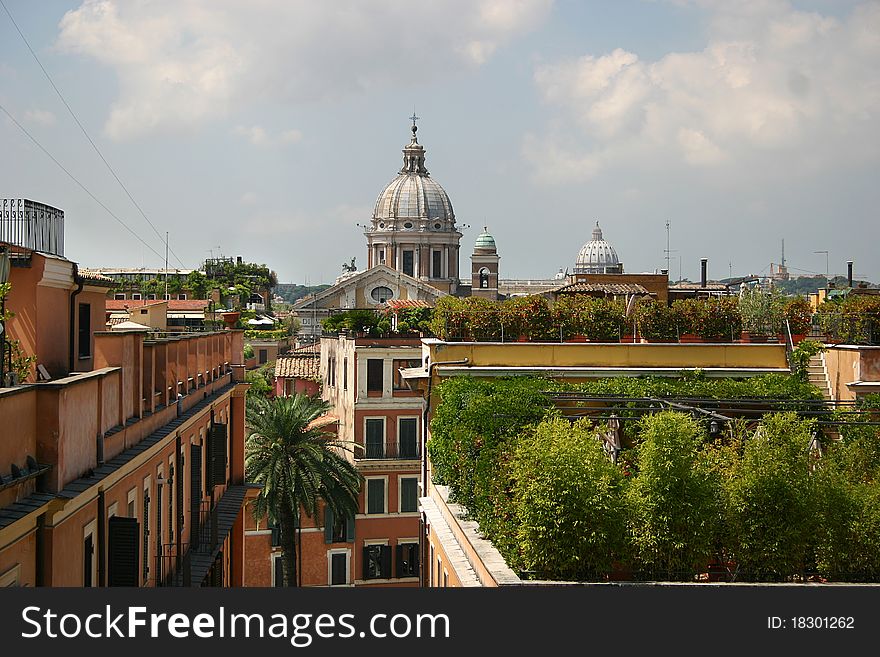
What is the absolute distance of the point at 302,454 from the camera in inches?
1147

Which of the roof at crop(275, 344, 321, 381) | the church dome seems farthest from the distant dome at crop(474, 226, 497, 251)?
the roof at crop(275, 344, 321, 381)

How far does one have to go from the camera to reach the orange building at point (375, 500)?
38031 mm

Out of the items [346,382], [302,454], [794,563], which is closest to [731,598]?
[794,563]

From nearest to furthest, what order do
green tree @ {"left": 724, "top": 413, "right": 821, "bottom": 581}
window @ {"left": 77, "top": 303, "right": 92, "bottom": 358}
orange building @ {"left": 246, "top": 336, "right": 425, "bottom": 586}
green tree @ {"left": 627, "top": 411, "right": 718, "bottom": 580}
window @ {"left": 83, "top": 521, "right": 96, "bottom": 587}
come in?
window @ {"left": 83, "top": 521, "right": 96, "bottom": 587} < green tree @ {"left": 627, "top": 411, "right": 718, "bottom": 580} < green tree @ {"left": 724, "top": 413, "right": 821, "bottom": 581} < window @ {"left": 77, "top": 303, "right": 92, "bottom": 358} < orange building @ {"left": 246, "top": 336, "right": 425, "bottom": 586}

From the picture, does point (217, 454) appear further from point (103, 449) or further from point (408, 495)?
point (408, 495)

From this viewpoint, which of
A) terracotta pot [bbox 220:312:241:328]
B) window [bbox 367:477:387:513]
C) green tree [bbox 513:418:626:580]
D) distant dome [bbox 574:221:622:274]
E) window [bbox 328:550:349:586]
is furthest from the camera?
A: distant dome [bbox 574:221:622:274]

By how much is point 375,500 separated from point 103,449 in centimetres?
2867

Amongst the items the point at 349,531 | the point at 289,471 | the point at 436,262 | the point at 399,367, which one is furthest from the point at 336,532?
the point at 436,262

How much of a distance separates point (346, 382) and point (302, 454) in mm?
13938

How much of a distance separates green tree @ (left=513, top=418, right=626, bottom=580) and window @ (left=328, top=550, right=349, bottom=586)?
84.0 feet

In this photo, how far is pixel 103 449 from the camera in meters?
11.1

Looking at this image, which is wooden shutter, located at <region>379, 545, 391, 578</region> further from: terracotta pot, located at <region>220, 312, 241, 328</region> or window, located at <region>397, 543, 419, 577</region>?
terracotta pot, located at <region>220, 312, 241, 328</region>

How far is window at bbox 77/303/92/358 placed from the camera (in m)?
16.4

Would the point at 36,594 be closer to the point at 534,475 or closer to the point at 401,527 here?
the point at 534,475
